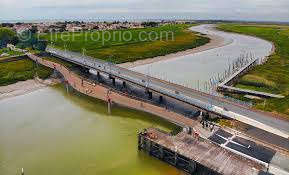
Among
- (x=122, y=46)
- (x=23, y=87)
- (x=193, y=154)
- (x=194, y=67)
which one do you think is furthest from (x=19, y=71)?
(x=193, y=154)

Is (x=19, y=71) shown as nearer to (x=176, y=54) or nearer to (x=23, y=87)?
(x=23, y=87)

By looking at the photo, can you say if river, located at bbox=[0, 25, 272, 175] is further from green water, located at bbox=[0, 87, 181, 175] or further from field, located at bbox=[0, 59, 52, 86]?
field, located at bbox=[0, 59, 52, 86]

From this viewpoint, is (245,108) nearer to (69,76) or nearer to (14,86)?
(69,76)

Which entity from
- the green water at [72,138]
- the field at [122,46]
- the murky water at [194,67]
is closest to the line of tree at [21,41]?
the field at [122,46]

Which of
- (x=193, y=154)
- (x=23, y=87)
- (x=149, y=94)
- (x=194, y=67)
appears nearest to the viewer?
(x=193, y=154)

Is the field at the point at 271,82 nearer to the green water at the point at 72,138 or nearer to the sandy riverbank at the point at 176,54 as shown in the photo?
the green water at the point at 72,138

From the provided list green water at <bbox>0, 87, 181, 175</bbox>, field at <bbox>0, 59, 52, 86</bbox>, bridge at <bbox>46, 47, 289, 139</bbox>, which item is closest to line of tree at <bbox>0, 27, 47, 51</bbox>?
field at <bbox>0, 59, 52, 86</bbox>
